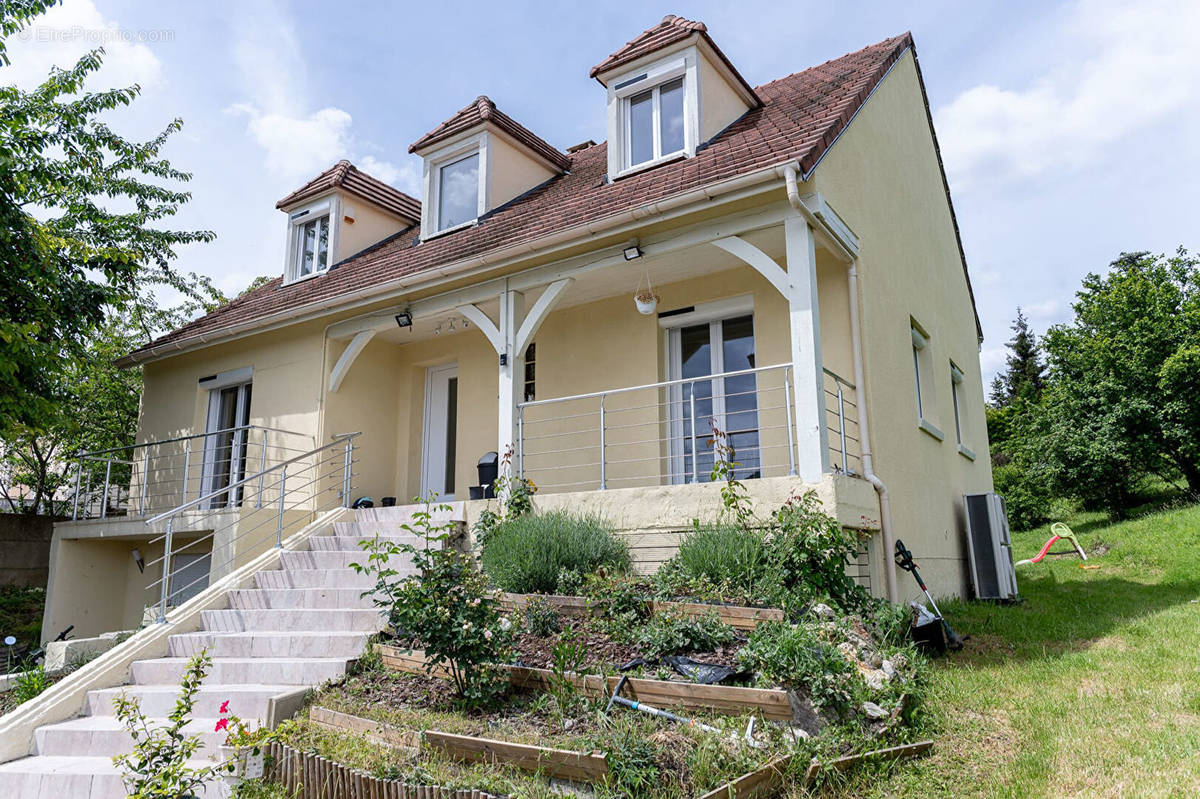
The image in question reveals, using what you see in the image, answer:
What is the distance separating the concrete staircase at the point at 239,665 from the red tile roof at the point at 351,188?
731 cm

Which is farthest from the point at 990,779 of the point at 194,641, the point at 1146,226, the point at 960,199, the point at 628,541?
the point at 1146,226

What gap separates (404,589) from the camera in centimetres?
545

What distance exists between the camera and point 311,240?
45.9 feet

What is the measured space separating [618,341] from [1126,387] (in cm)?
1697

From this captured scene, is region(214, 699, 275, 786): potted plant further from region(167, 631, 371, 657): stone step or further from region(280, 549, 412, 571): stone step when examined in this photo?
region(280, 549, 412, 571): stone step

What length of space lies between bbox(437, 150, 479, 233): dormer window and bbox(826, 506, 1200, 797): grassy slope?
861 cm

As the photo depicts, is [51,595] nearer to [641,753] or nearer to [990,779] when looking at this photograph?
[641,753]

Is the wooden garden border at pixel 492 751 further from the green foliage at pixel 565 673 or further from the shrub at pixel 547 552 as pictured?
the shrub at pixel 547 552

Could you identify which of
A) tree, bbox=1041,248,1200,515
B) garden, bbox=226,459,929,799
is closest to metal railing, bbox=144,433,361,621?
garden, bbox=226,459,929,799

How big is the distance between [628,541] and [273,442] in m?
6.60

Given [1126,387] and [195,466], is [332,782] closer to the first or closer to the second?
[195,466]

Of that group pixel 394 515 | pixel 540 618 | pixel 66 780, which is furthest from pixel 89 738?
pixel 394 515

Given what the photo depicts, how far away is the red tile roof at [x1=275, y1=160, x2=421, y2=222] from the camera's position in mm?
13609

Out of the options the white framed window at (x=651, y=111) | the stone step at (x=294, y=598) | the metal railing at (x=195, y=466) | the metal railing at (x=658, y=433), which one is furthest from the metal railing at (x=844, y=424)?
the metal railing at (x=195, y=466)
